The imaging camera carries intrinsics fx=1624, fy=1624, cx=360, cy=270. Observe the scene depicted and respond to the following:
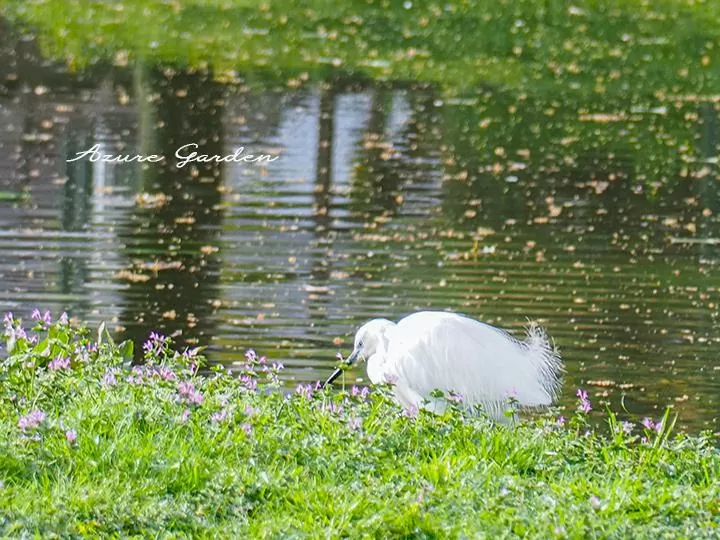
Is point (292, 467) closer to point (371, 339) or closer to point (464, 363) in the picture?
point (464, 363)

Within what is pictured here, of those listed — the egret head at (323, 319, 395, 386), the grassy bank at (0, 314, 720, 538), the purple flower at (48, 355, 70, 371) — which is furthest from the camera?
the egret head at (323, 319, 395, 386)

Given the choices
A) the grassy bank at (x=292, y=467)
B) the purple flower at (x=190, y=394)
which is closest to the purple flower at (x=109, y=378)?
the grassy bank at (x=292, y=467)

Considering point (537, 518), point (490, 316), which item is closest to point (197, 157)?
point (490, 316)

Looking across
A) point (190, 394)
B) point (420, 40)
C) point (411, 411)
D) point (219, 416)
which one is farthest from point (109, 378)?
point (420, 40)

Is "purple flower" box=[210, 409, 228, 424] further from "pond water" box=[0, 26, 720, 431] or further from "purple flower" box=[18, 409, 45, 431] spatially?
"pond water" box=[0, 26, 720, 431]

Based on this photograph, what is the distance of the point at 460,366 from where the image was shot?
6773 millimetres

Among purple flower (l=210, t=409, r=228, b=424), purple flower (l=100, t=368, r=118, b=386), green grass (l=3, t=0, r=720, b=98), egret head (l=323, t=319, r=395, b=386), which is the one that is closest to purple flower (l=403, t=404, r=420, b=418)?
egret head (l=323, t=319, r=395, b=386)

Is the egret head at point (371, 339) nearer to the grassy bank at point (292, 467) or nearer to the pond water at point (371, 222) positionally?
the grassy bank at point (292, 467)

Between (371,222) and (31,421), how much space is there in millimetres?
7231

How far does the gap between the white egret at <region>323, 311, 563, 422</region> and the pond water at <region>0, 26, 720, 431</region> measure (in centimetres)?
133

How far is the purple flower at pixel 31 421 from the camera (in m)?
5.68

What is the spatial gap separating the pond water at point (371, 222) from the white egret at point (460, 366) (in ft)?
4.35

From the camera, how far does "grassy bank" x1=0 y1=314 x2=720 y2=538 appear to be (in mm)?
5102

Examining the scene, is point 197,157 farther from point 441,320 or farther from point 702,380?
point 441,320
